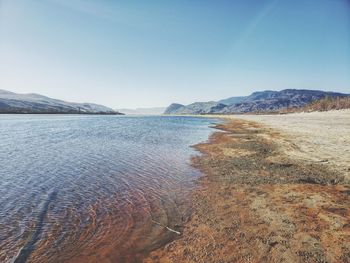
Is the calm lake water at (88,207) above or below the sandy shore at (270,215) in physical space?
below

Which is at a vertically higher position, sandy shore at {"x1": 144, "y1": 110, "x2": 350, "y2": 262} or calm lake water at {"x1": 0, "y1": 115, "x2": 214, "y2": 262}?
sandy shore at {"x1": 144, "y1": 110, "x2": 350, "y2": 262}

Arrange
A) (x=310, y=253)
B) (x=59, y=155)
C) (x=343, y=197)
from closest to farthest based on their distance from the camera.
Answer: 1. (x=310, y=253)
2. (x=343, y=197)
3. (x=59, y=155)

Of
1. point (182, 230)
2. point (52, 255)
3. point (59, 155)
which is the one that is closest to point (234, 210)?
point (182, 230)

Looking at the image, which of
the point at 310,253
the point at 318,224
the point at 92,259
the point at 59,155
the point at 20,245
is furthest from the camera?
the point at 59,155

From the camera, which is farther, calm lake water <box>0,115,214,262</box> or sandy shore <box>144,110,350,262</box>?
calm lake water <box>0,115,214,262</box>

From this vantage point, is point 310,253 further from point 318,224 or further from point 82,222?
point 82,222

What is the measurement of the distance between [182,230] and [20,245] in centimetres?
536

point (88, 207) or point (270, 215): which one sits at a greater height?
point (270, 215)

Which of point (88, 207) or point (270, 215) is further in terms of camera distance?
point (88, 207)

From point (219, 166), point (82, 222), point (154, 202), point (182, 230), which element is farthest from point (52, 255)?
point (219, 166)

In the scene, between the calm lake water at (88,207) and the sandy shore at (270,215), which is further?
the calm lake water at (88,207)

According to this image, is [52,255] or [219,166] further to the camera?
[219,166]

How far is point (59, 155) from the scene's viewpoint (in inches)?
922

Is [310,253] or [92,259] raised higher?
[310,253]
